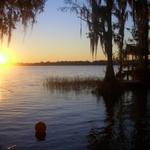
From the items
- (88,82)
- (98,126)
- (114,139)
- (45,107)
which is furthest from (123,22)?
(114,139)

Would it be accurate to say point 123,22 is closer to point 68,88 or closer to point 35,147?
point 68,88

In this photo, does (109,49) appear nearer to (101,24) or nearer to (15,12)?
(101,24)

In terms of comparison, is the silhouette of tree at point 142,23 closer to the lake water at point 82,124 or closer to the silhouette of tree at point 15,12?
the lake water at point 82,124

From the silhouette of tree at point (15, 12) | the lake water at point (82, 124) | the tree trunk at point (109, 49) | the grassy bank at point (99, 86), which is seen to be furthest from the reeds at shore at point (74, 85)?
the silhouette of tree at point (15, 12)

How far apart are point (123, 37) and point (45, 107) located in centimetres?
1618

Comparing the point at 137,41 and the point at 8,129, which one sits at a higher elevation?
the point at 137,41

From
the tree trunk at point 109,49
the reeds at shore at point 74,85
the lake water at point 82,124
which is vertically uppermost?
the tree trunk at point 109,49

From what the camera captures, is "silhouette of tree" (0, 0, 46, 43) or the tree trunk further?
the tree trunk

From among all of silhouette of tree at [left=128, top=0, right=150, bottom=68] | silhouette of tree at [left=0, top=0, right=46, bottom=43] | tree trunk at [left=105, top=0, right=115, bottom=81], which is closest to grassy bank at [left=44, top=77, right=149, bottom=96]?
tree trunk at [left=105, top=0, right=115, bottom=81]

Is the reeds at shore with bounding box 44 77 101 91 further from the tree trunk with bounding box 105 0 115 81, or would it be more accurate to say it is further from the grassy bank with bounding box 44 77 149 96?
the tree trunk with bounding box 105 0 115 81

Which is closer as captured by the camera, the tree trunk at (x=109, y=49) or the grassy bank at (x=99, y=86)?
the grassy bank at (x=99, y=86)

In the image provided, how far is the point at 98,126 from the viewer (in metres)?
17.8

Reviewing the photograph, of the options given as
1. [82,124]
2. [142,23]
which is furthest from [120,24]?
[82,124]

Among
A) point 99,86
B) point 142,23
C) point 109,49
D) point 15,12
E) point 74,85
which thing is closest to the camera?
point 15,12
